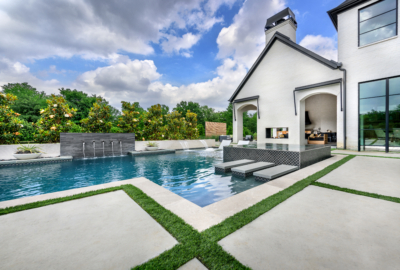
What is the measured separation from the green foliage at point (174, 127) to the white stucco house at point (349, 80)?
23.2ft

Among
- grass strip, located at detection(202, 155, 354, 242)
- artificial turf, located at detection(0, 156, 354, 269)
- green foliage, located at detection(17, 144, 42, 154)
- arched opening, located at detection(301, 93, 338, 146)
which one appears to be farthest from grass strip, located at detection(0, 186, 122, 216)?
arched opening, located at detection(301, 93, 338, 146)

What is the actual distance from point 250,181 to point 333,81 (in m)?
9.74

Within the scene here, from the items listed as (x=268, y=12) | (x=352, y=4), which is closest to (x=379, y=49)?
(x=352, y=4)

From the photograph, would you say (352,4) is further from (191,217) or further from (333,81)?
(191,217)

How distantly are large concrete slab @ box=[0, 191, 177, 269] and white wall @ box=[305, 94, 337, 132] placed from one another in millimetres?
17274

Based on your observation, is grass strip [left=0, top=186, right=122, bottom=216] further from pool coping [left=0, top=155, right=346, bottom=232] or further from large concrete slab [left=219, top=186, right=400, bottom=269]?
large concrete slab [left=219, top=186, right=400, bottom=269]

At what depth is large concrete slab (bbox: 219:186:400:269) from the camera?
1.44 m

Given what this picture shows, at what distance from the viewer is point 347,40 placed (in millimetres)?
9625

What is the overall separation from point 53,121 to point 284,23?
18497 millimetres

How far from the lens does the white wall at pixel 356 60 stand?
27.3ft

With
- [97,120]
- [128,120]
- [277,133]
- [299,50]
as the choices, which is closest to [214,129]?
[277,133]

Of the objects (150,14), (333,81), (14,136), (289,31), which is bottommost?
(14,136)

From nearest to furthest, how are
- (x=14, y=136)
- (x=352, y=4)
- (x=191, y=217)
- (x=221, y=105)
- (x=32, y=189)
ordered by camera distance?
(x=191, y=217) < (x=32, y=189) < (x=14, y=136) < (x=352, y=4) < (x=221, y=105)

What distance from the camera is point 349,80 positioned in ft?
31.0
